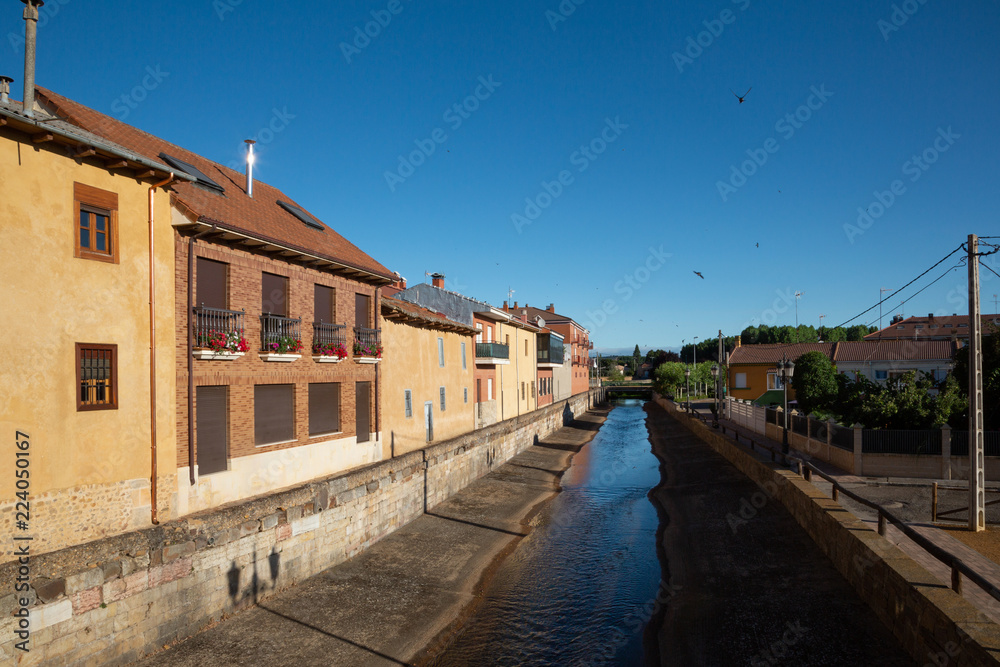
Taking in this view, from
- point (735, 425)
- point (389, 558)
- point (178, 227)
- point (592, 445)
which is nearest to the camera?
point (178, 227)

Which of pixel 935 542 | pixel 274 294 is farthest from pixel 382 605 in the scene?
pixel 935 542

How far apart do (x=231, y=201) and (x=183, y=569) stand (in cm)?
902

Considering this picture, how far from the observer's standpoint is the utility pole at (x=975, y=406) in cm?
1225

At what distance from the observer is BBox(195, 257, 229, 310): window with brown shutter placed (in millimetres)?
12432

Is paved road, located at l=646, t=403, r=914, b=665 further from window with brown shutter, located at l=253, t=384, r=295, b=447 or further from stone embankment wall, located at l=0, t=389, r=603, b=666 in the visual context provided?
window with brown shutter, located at l=253, t=384, r=295, b=447

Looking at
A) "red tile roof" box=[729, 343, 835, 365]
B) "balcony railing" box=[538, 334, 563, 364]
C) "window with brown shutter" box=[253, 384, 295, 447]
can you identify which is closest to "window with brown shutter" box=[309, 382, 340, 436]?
"window with brown shutter" box=[253, 384, 295, 447]

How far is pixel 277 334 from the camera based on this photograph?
14.2 m

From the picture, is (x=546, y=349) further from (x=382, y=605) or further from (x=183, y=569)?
(x=183, y=569)

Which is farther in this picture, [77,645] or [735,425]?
[735,425]

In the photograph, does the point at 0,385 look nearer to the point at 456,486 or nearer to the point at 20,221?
the point at 20,221

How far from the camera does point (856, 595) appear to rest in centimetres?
1007

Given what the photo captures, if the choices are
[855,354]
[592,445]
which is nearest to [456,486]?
[592,445]

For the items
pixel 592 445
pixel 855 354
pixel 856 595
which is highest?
pixel 855 354

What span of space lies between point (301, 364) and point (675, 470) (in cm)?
2011
